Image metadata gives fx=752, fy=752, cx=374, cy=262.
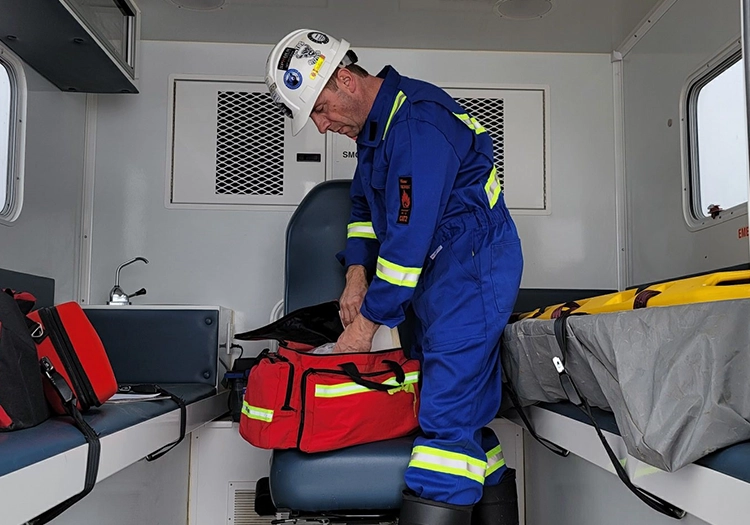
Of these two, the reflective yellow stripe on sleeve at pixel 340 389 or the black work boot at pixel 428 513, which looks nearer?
the black work boot at pixel 428 513

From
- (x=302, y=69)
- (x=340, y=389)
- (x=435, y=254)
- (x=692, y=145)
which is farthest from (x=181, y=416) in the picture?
(x=692, y=145)

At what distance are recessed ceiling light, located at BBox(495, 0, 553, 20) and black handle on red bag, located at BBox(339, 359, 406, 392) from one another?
169cm

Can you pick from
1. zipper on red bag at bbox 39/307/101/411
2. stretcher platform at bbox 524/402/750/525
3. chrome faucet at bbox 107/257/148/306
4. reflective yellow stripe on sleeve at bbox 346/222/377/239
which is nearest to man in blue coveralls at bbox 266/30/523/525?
reflective yellow stripe on sleeve at bbox 346/222/377/239

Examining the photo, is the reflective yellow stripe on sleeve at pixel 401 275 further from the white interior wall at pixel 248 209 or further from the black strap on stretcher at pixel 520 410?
the white interior wall at pixel 248 209

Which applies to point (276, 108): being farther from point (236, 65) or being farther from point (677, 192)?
point (677, 192)

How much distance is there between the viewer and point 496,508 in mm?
2172

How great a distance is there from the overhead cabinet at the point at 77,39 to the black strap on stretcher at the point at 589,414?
6.00 feet

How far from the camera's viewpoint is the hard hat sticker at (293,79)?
2.38m

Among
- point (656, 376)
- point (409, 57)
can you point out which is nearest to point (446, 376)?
point (656, 376)

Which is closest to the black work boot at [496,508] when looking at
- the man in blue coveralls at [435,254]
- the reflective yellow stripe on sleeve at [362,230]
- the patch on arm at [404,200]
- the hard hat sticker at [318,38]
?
the man in blue coveralls at [435,254]

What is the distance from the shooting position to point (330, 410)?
2.04 m

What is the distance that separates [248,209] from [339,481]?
1689 millimetres

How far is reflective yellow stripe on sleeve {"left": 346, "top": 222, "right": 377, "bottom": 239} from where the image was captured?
2652mm

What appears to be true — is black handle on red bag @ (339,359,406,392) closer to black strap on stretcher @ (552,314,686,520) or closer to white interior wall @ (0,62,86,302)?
black strap on stretcher @ (552,314,686,520)
